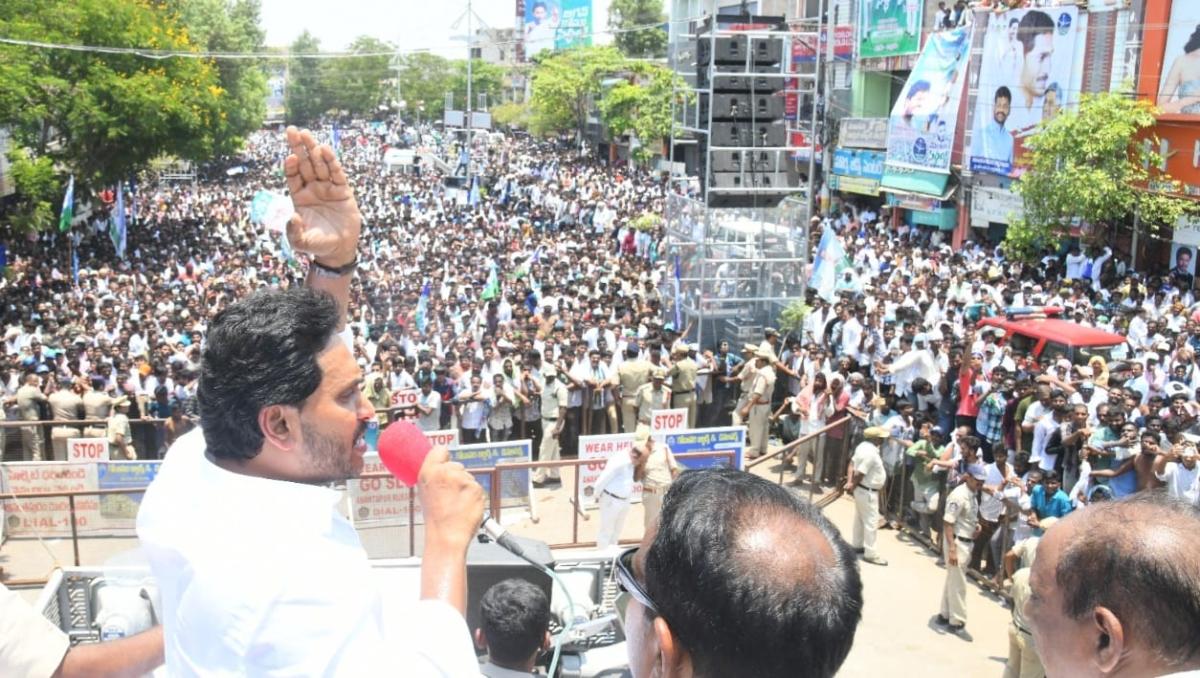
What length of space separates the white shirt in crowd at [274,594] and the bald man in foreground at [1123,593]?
898 mm

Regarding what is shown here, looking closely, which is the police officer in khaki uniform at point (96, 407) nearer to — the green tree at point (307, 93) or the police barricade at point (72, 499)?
the police barricade at point (72, 499)

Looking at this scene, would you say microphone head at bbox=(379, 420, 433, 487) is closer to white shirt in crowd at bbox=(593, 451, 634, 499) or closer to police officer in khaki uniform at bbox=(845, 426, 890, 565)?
white shirt in crowd at bbox=(593, 451, 634, 499)

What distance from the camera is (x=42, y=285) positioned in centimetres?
2053

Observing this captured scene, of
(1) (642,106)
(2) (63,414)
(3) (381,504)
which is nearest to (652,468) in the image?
→ (3) (381,504)

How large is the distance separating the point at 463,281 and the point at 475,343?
4.33 meters

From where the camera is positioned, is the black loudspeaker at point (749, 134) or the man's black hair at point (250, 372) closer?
the man's black hair at point (250, 372)

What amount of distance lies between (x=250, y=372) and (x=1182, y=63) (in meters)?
21.7

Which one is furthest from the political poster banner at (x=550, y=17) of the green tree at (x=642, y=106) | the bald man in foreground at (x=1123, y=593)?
the bald man in foreground at (x=1123, y=593)

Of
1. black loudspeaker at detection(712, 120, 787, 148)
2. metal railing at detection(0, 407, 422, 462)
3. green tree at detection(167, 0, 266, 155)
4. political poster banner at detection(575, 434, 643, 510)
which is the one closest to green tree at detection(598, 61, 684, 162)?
green tree at detection(167, 0, 266, 155)

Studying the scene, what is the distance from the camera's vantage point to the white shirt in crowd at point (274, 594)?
4.96 feet

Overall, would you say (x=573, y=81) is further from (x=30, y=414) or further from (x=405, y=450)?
(x=405, y=450)

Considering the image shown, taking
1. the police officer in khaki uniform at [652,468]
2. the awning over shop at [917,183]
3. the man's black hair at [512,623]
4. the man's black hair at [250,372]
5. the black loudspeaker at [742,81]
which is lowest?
the police officer in khaki uniform at [652,468]

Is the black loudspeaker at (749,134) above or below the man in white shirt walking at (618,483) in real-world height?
above

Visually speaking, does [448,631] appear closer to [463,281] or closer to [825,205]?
[463,281]
